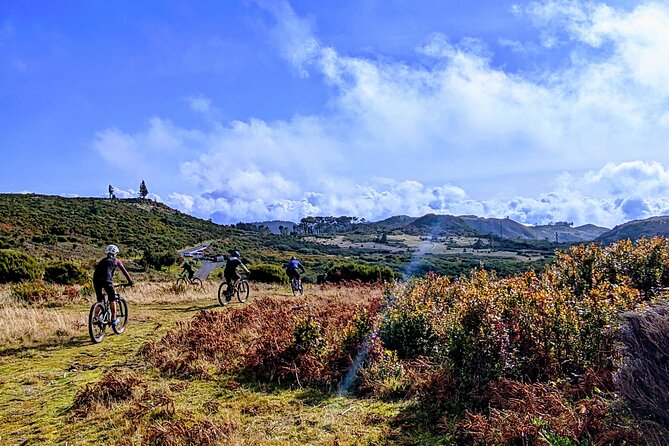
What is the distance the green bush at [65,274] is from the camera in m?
23.0

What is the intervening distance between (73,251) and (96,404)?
165ft

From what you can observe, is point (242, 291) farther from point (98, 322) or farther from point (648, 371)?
point (648, 371)

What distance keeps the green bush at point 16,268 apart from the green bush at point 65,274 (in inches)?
19.2

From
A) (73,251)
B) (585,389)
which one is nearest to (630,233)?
(73,251)

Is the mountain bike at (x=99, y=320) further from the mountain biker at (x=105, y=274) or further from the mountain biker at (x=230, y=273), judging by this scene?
the mountain biker at (x=230, y=273)

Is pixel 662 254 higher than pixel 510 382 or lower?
higher

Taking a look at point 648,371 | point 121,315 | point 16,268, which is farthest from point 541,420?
point 16,268

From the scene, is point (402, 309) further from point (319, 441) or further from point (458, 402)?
point (319, 441)

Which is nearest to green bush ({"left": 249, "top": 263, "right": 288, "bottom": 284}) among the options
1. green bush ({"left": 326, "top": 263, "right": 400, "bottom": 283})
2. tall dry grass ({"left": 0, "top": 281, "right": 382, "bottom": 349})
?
green bush ({"left": 326, "top": 263, "right": 400, "bottom": 283})

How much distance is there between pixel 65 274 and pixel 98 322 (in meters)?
16.5

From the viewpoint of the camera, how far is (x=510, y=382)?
4.79 m

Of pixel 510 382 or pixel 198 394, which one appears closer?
pixel 510 382

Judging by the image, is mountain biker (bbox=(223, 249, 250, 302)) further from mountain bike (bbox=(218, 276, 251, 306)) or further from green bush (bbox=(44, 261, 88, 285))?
green bush (bbox=(44, 261, 88, 285))

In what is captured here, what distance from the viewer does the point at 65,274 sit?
76.1 feet
